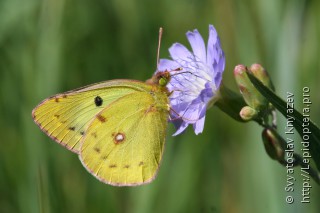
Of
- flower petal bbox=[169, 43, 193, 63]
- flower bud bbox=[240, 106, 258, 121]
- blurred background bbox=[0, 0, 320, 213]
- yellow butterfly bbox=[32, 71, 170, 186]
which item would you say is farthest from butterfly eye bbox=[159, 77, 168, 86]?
blurred background bbox=[0, 0, 320, 213]

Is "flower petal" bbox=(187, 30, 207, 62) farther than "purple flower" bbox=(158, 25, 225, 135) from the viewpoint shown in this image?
Yes

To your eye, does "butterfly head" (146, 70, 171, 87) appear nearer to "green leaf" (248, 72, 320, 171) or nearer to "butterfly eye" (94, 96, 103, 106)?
"butterfly eye" (94, 96, 103, 106)

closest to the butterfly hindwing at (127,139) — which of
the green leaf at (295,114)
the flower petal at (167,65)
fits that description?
the flower petal at (167,65)

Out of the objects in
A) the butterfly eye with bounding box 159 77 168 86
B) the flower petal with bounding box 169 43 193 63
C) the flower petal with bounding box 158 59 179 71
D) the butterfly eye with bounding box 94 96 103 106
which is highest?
the flower petal with bounding box 169 43 193 63

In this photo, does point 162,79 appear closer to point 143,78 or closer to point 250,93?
point 250,93

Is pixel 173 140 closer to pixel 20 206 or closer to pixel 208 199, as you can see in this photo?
pixel 208 199
